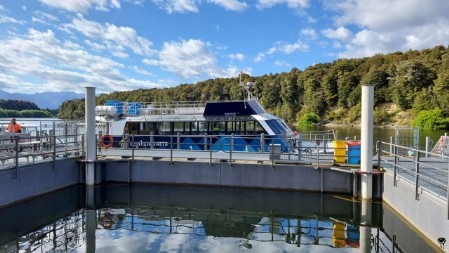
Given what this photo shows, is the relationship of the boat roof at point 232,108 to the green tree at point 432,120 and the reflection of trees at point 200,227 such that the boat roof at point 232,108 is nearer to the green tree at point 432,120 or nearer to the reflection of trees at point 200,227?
the reflection of trees at point 200,227

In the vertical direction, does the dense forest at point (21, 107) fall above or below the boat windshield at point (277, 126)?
above

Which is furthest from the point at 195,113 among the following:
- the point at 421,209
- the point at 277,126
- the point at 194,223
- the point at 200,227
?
the point at 421,209

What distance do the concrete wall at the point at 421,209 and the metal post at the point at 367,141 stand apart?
834 mm

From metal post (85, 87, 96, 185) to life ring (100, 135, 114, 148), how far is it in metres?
2.17

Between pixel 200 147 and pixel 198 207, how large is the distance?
5.12m

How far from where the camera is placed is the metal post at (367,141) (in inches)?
472

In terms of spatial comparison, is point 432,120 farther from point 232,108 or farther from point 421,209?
point 421,209

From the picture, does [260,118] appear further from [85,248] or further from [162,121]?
[85,248]

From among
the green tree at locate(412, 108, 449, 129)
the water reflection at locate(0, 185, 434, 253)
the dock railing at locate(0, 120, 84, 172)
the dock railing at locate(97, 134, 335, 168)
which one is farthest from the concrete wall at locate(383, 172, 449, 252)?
the green tree at locate(412, 108, 449, 129)

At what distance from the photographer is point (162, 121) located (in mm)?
17391

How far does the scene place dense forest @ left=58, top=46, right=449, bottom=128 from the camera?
→ 71.2 m

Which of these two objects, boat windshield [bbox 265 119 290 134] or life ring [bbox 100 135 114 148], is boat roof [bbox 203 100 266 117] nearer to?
Answer: boat windshield [bbox 265 119 290 134]

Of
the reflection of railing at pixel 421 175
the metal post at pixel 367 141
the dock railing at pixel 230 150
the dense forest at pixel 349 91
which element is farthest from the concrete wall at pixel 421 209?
the dense forest at pixel 349 91

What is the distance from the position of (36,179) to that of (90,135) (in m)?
A: 2.66
